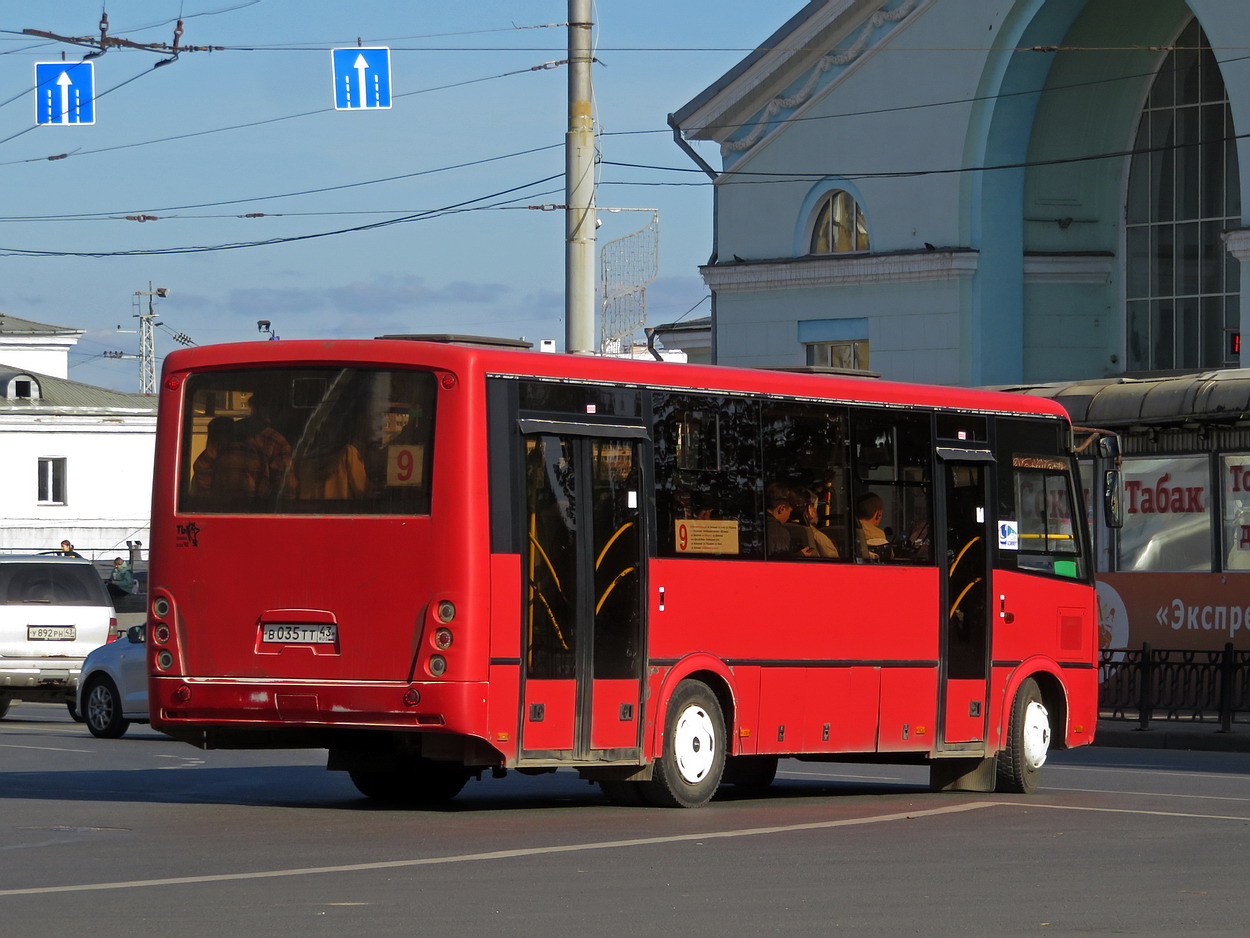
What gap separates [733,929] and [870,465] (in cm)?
675

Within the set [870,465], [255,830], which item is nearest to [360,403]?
[255,830]

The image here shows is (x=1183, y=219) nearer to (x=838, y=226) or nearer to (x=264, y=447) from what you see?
(x=838, y=226)

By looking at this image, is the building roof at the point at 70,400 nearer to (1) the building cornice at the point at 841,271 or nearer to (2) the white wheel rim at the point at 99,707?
(1) the building cornice at the point at 841,271

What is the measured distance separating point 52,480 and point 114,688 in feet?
178

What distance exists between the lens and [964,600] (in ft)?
51.6

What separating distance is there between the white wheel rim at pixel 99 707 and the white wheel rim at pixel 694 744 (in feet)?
34.8

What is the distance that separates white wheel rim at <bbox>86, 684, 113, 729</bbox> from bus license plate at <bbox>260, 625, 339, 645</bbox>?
10.4 m

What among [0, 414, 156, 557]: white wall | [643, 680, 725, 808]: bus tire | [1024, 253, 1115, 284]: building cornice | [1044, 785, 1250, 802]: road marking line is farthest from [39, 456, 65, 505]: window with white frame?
[643, 680, 725, 808]: bus tire

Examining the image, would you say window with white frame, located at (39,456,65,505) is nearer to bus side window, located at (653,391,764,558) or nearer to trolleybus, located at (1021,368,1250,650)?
trolleybus, located at (1021,368,1250,650)

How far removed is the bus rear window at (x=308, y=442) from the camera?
13.1m

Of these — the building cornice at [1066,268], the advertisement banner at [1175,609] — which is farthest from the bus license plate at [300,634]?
the building cornice at [1066,268]

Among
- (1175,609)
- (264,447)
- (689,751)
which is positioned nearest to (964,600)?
(689,751)

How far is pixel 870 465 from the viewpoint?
15141 mm

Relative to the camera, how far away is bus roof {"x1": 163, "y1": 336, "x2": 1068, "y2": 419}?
13.1 meters
